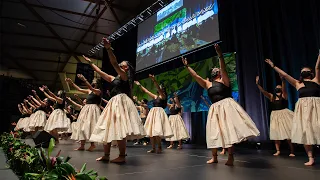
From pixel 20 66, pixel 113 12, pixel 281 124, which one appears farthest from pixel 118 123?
pixel 20 66

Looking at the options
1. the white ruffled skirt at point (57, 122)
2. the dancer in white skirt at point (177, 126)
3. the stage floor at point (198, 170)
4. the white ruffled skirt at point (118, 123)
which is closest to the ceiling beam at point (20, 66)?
the white ruffled skirt at point (57, 122)

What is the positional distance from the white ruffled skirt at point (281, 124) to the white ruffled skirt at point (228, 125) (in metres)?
1.87

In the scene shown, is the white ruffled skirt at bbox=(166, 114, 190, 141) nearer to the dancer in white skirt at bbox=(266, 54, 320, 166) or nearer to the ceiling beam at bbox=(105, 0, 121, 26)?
the dancer in white skirt at bbox=(266, 54, 320, 166)

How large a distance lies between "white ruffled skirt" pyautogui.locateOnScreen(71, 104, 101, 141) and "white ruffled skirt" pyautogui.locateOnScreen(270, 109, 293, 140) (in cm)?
322

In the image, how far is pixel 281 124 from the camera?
3.90 metres

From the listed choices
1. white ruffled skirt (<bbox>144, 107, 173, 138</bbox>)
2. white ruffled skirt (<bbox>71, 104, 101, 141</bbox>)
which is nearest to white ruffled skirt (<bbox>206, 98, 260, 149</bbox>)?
white ruffled skirt (<bbox>144, 107, 173, 138</bbox>)

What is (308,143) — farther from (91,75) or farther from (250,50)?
(91,75)

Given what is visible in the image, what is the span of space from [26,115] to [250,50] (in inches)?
307

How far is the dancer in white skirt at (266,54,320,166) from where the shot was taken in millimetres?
2606

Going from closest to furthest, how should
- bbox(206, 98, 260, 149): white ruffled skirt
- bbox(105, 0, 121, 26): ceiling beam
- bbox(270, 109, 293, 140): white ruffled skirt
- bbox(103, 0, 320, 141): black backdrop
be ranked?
bbox(206, 98, 260, 149): white ruffled skirt → bbox(270, 109, 293, 140): white ruffled skirt → bbox(103, 0, 320, 141): black backdrop → bbox(105, 0, 121, 26): ceiling beam

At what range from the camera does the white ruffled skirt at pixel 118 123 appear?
232cm

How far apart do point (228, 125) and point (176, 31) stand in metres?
5.32

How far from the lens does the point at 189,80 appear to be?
6809 millimetres

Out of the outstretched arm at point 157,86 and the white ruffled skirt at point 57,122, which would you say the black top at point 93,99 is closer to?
the outstretched arm at point 157,86
